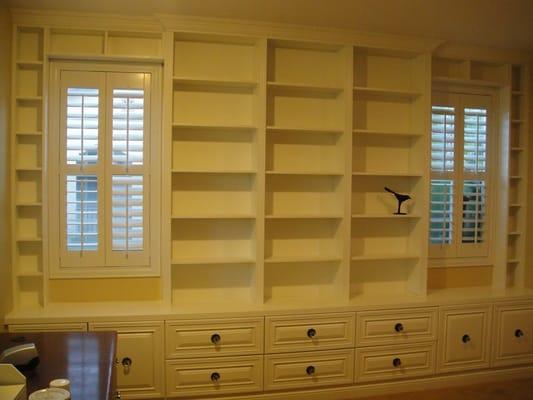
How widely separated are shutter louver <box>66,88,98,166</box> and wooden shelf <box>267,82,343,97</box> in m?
1.27

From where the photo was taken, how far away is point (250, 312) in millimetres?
2770

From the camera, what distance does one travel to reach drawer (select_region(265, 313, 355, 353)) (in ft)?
9.18

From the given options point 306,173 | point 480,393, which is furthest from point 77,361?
point 480,393

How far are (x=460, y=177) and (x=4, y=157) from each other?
3.45 meters

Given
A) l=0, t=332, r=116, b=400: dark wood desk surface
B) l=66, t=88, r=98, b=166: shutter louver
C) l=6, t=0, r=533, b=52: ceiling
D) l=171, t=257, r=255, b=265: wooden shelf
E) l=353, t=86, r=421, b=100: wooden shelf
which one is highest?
l=6, t=0, r=533, b=52: ceiling

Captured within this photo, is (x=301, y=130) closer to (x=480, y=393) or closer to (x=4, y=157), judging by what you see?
(x=4, y=157)

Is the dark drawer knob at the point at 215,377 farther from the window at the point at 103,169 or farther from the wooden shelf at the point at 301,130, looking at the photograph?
the wooden shelf at the point at 301,130

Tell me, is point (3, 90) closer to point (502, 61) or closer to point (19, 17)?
point (19, 17)

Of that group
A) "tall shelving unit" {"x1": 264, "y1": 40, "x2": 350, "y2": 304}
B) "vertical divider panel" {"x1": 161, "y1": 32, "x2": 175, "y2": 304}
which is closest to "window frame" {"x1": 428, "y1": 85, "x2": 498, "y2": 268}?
"tall shelving unit" {"x1": 264, "y1": 40, "x2": 350, "y2": 304}

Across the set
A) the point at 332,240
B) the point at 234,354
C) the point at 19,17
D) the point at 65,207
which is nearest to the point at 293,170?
the point at 332,240

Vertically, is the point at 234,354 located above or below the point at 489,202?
below

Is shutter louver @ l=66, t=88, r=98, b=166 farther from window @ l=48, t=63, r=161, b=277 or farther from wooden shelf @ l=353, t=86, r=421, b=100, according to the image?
wooden shelf @ l=353, t=86, r=421, b=100

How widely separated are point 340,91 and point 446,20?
855 millimetres

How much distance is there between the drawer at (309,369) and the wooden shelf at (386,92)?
1.94 metres
